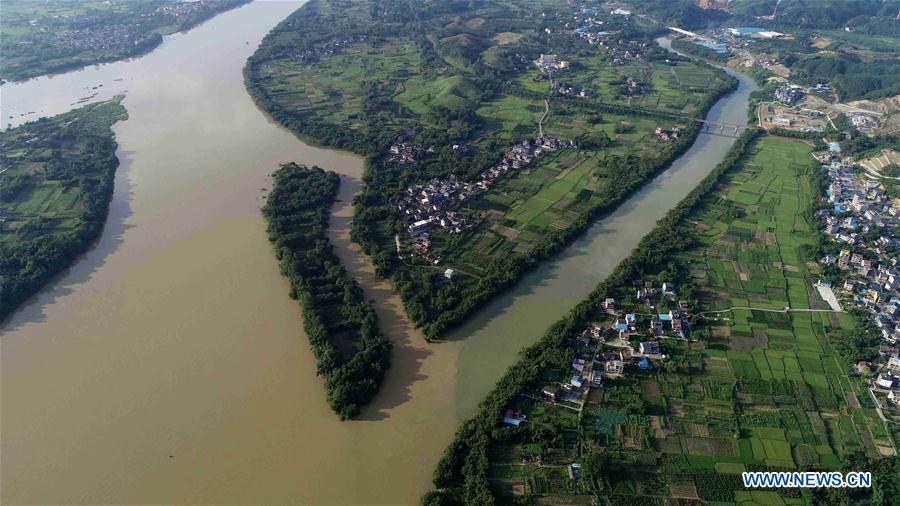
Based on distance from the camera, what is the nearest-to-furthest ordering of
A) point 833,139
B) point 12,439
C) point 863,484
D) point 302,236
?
point 863,484 < point 12,439 < point 302,236 < point 833,139

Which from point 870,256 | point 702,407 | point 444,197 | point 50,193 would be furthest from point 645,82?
point 50,193

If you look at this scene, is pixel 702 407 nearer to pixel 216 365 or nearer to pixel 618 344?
pixel 618 344

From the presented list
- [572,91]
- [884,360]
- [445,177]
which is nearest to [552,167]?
[445,177]

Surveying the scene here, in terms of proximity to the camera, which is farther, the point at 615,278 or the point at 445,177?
the point at 445,177

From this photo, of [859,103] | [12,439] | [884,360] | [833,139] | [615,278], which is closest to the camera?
[12,439]

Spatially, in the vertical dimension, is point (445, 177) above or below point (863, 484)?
above

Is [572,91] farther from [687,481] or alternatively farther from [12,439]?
[12,439]
